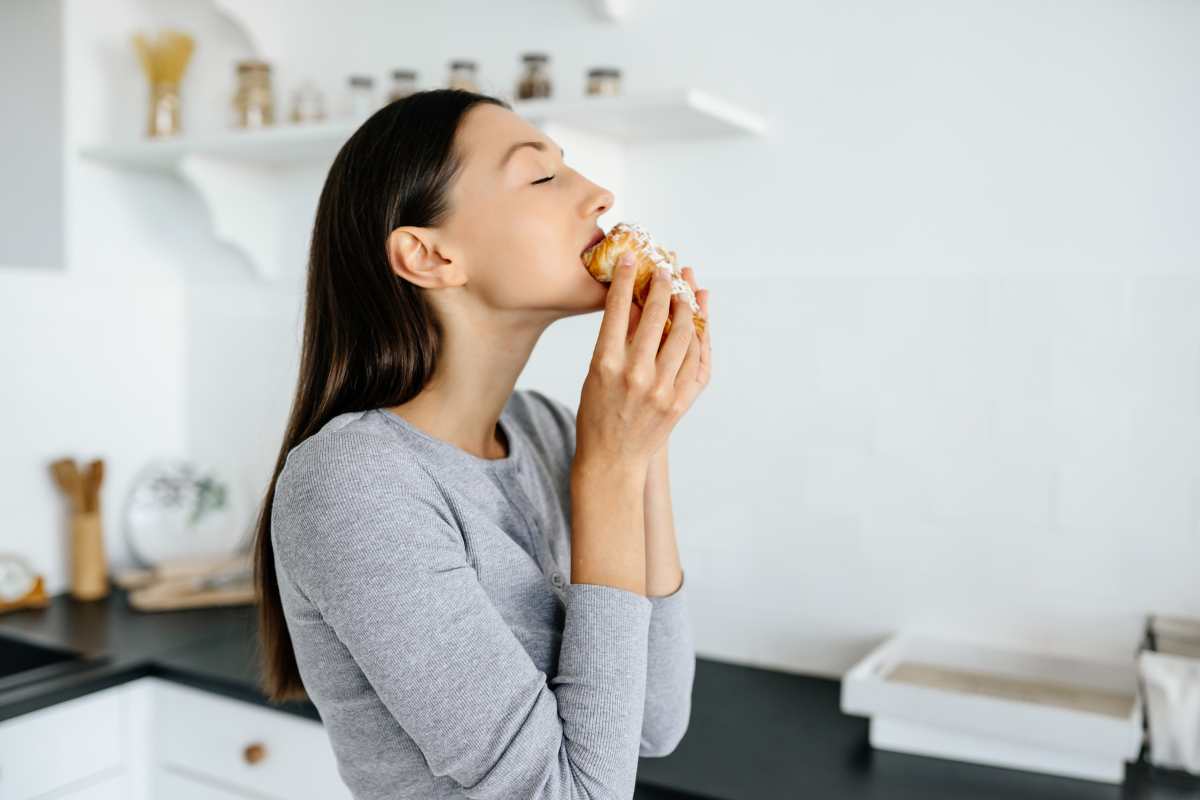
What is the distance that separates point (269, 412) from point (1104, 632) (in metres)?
1.57

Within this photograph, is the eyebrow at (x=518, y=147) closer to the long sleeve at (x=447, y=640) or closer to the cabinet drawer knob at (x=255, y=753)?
the long sleeve at (x=447, y=640)

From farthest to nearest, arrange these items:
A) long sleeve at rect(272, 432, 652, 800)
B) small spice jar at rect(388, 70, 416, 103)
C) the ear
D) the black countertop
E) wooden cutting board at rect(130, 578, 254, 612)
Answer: wooden cutting board at rect(130, 578, 254, 612) < small spice jar at rect(388, 70, 416, 103) < the black countertop < the ear < long sleeve at rect(272, 432, 652, 800)

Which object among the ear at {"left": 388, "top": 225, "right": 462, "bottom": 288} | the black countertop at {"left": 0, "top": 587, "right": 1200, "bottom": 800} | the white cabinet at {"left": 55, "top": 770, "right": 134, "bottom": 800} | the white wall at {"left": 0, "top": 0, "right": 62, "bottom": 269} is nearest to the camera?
the ear at {"left": 388, "top": 225, "right": 462, "bottom": 288}

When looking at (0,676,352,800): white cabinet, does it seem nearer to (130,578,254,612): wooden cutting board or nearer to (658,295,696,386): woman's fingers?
(130,578,254,612): wooden cutting board

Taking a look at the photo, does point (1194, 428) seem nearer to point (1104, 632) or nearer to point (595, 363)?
point (1104, 632)

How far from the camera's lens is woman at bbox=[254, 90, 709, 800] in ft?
2.59

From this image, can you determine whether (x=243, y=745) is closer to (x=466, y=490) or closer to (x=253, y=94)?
(x=466, y=490)

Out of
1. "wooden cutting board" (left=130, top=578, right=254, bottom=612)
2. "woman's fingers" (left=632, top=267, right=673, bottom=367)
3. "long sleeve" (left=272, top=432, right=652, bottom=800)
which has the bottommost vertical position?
"wooden cutting board" (left=130, top=578, right=254, bottom=612)

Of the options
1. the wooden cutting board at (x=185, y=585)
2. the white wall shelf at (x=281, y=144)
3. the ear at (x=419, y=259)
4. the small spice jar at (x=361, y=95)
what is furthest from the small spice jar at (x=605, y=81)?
the wooden cutting board at (x=185, y=585)

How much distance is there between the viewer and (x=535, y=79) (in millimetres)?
1758

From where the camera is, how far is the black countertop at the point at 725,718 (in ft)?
4.29

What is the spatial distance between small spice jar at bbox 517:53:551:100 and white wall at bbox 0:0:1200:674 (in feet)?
0.36

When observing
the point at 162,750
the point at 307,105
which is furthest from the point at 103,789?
the point at 307,105

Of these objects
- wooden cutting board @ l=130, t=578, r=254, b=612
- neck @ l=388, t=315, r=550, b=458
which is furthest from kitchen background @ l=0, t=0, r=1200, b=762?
neck @ l=388, t=315, r=550, b=458
